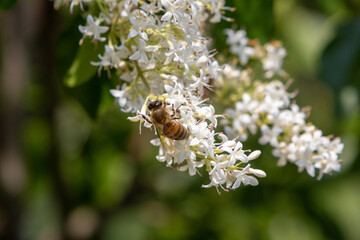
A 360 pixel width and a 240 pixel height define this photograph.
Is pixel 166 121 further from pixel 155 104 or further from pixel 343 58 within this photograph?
pixel 343 58

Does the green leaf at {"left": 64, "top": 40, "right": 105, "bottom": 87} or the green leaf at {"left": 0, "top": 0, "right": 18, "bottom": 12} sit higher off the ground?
the green leaf at {"left": 0, "top": 0, "right": 18, "bottom": 12}

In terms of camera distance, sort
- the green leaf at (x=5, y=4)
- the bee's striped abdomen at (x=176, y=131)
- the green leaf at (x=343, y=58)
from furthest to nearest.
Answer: the green leaf at (x=343, y=58)
the green leaf at (x=5, y=4)
the bee's striped abdomen at (x=176, y=131)

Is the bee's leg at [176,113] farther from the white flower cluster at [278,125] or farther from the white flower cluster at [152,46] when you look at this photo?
the white flower cluster at [278,125]

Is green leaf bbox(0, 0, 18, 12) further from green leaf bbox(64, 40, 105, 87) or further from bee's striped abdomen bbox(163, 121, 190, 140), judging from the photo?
bee's striped abdomen bbox(163, 121, 190, 140)

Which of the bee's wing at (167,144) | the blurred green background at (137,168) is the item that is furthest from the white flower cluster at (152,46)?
the blurred green background at (137,168)

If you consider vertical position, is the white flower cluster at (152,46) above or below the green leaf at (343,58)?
above

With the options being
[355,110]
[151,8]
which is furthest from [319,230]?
[151,8]

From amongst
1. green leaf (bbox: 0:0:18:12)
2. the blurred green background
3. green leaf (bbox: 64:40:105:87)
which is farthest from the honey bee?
the blurred green background

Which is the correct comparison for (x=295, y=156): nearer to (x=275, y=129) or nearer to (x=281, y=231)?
(x=275, y=129)
